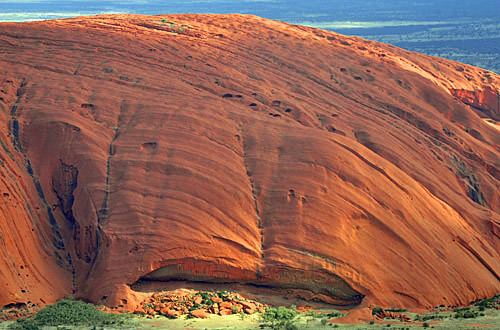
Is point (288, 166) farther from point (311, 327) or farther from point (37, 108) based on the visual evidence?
point (37, 108)

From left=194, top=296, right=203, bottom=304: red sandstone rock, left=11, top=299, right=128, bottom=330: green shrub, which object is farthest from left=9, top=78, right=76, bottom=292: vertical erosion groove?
left=194, top=296, right=203, bottom=304: red sandstone rock

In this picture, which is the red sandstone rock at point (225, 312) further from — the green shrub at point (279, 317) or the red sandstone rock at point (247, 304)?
the green shrub at point (279, 317)

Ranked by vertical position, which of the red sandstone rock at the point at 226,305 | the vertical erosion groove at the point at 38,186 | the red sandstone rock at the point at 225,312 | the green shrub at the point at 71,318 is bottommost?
the green shrub at the point at 71,318

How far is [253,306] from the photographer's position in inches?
1069

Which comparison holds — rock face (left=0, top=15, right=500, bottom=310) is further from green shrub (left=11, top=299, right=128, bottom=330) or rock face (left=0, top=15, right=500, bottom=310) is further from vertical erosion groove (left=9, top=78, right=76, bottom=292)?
green shrub (left=11, top=299, right=128, bottom=330)

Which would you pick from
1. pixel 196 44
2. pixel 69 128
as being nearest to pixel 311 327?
pixel 69 128

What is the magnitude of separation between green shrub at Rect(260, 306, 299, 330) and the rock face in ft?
5.26

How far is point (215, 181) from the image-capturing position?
30.8 meters

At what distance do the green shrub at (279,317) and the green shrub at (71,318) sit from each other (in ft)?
16.6

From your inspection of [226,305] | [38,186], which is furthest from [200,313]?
[38,186]

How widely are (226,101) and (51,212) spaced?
1093 cm

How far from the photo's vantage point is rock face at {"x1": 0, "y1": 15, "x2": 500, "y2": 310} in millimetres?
28312

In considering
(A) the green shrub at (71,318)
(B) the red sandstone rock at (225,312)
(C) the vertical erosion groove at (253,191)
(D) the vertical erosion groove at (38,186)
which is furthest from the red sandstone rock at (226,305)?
(D) the vertical erosion groove at (38,186)

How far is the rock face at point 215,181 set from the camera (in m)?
28.3
